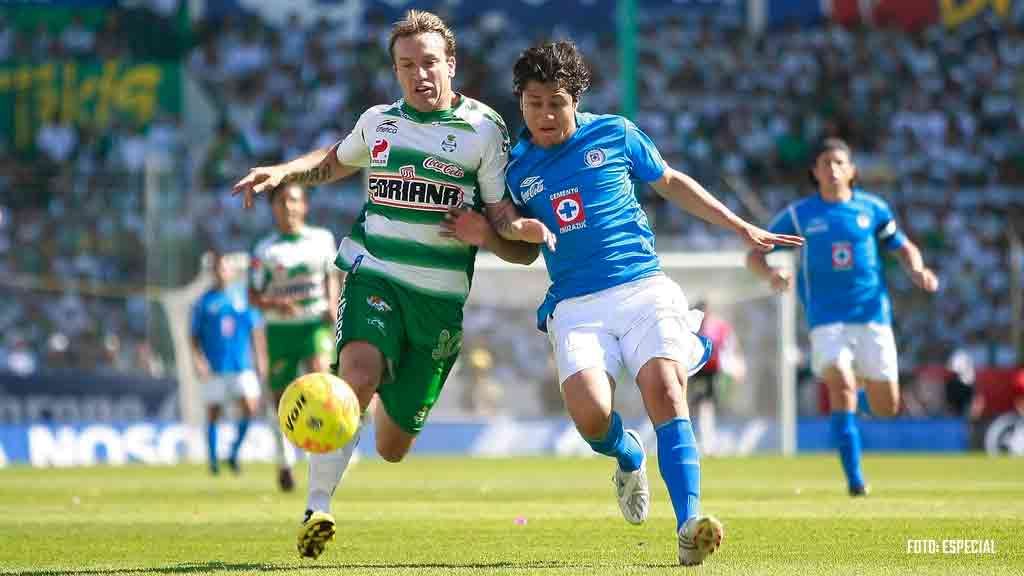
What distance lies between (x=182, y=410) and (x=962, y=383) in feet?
38.5

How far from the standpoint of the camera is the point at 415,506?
12367mm

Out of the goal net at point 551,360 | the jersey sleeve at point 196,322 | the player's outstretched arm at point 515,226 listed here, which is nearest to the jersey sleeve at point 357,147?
the player's outstretched arm at point 515,226

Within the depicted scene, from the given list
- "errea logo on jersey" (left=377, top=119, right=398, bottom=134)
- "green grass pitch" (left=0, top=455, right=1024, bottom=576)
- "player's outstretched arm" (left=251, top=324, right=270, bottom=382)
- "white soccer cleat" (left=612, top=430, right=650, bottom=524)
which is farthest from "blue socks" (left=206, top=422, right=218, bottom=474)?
"errea logo on jersey" (left=377, top=119, right=398, bottom=134)

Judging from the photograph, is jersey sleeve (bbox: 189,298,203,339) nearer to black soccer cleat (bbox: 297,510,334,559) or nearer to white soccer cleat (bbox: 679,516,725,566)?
black soccer cleat (bbox: 297,510,334,559)

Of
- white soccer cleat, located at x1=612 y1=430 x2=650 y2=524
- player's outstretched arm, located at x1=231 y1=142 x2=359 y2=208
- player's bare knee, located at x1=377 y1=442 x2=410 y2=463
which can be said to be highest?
player's outstretched arm, located at x1=231 y1=142 x2=359 y2=208

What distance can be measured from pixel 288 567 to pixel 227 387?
12273 millimetres

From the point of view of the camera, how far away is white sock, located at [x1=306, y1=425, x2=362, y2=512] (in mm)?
8039

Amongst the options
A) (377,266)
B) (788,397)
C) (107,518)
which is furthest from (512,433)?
(377,266)

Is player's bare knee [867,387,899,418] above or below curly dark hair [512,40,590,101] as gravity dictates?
below

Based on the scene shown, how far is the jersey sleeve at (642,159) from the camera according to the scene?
828 cm

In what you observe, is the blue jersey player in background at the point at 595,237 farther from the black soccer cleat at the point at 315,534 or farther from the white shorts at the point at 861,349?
the white shorts at the point at 861,349

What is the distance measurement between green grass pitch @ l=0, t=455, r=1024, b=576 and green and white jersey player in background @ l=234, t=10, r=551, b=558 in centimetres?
88

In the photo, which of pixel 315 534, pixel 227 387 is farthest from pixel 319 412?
pixel 227 387

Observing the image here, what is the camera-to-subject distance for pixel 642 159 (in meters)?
8.28
